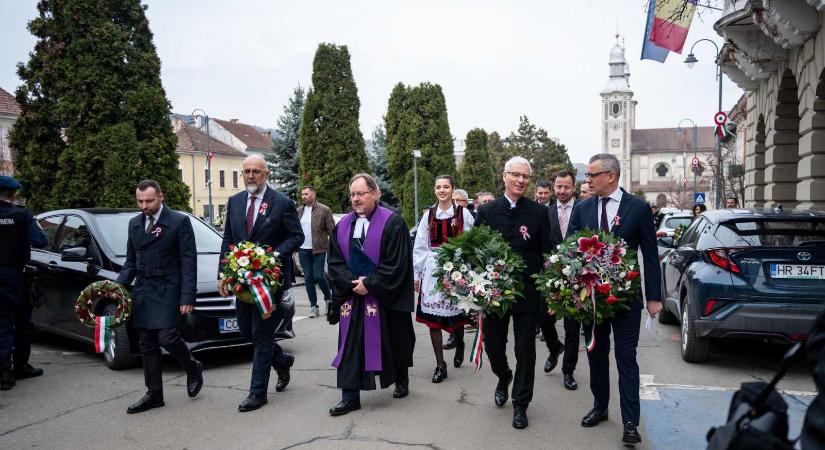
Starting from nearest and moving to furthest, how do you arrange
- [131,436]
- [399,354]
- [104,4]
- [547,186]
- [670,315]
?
[131,436] → [399,354] → [547,186] → [670,315] → [104,4]

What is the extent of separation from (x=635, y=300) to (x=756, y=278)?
2441mm

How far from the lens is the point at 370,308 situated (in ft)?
20.5

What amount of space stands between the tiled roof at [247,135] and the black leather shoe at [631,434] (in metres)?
71.9

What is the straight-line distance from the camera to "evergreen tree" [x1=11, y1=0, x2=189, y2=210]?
19531mm

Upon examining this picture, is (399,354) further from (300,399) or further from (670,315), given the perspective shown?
Answer: (670,315)

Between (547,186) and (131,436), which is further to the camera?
(547,186)

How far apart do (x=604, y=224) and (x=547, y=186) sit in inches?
174

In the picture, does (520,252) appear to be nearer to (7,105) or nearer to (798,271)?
(798,271)

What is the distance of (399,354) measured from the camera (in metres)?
6.44

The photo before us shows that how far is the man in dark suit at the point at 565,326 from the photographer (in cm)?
703

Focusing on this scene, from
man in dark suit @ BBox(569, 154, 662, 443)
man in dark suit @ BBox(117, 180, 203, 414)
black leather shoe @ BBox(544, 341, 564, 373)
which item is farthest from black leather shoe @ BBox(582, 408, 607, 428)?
man in dark suit @ BBox(117, 180, 203, 414)

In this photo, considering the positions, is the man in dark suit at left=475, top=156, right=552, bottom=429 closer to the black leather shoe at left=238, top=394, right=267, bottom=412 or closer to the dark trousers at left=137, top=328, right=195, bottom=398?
the black leather shoe at left=238, top=394, right=267, bottom=412

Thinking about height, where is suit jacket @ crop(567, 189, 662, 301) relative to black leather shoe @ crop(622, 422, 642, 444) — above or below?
above

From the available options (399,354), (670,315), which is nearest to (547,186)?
(670,315)
